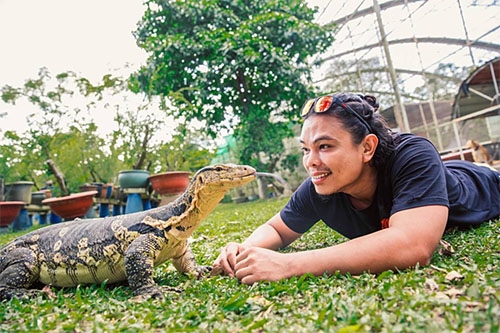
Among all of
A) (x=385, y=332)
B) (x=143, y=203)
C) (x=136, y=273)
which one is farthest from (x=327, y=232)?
(x=143, y=203)

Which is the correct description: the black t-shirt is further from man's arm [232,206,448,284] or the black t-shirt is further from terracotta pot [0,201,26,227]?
terracotta pot [0,201,26,227]

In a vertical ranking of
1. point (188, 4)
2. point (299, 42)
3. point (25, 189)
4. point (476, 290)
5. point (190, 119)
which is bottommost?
point (476, 290)

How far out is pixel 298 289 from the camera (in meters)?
1.52

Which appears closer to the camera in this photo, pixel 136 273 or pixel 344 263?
pixel 344 263

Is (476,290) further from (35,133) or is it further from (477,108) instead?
(477,108)

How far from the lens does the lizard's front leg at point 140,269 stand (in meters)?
1.80

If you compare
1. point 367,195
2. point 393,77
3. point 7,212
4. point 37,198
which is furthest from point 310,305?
point 393,77

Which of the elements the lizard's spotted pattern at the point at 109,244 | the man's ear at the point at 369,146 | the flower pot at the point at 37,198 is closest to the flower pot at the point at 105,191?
the flower pot at the point at 37,198

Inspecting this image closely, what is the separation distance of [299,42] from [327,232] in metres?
8.83

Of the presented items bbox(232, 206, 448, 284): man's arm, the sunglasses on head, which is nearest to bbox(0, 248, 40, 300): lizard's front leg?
bbox(232, 206, 448, 284): man's arm

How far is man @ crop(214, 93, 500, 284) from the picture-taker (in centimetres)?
156

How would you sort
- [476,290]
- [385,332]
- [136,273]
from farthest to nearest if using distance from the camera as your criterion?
[136,273] → [476,290] → [385,332]

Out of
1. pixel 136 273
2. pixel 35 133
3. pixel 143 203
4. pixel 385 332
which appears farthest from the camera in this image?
pixel 35 133

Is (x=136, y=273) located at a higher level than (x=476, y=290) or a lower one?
higher
